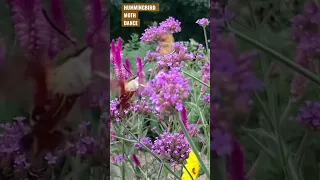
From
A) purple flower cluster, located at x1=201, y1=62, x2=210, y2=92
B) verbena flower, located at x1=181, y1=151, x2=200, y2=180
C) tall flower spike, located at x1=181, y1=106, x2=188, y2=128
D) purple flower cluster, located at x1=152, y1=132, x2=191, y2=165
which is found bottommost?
verbena flower, located at x1=181, y1=151, x2=200, y2=180

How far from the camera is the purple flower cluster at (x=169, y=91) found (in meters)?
1.84

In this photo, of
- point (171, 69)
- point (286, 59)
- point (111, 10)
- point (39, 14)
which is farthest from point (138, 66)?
point (286, 59)

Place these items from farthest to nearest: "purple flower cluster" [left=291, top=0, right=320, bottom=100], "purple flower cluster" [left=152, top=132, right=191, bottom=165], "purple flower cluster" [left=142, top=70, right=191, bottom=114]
A: "purple flower cluster" [left=152, top=132, right=191, bottom=165] < "purple flower cluster" [left=142, top=70, right=191, bottom=114] < "purple flower cluster" [left=291, top=0, right=320, bottom=100]

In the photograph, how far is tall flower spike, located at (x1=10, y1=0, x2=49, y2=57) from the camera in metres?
1.83

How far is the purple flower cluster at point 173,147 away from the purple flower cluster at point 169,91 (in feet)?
0.42

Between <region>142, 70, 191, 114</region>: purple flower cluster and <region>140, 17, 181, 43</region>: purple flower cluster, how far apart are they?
0.17 metres

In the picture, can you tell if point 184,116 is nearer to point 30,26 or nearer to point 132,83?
point 132,83

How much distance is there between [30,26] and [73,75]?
26 centimetres

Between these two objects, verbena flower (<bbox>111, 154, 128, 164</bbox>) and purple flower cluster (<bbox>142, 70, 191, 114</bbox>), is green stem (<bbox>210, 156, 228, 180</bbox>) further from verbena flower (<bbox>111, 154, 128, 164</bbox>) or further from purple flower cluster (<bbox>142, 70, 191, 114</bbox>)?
verbena flower (<bbox>111, 154, 128, 164</bbox>)

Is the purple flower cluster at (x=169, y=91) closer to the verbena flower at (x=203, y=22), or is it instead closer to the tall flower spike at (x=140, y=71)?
the tall flower spike at (x=140, y=71)

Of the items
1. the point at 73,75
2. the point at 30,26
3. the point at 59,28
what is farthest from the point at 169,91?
the point at 30,26

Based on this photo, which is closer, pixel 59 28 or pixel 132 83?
pixel 59 28

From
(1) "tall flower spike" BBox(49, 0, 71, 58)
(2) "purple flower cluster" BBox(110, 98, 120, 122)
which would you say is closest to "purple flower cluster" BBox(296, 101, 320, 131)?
(2) "purple flower cluster" BBox(110, 98, 120, 122)

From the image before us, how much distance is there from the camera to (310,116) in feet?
5.82
